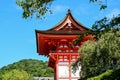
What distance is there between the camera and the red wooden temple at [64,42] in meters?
31.6

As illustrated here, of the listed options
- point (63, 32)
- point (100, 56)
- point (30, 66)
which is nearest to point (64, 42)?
point (63, 32)

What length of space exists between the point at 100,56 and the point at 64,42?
922cm

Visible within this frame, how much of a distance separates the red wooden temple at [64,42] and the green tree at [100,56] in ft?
19.6

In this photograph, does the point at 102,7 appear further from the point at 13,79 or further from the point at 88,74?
the point at 13,79

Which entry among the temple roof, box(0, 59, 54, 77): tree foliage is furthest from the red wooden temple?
box(0, 59, 54, 77): tree foliage

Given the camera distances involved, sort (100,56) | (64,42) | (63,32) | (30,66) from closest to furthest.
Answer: (100,56), (63,32), (64,42), (30,66)

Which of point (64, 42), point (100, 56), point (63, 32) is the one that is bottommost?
point (100, 56)

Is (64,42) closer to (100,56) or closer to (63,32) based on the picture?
(63,32)

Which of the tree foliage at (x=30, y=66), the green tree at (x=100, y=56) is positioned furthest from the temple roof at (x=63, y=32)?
the tree foliage at (x=30, y=66)

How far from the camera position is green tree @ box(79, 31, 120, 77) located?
23.9 metres

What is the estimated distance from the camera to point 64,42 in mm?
33000

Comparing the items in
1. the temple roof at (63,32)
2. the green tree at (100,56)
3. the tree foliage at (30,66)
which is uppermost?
the tree foliage at (30,66)

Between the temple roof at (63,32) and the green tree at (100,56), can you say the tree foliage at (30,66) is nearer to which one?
the temple roof at (63,32)

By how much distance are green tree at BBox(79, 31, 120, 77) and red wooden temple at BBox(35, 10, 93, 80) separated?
5989 mm
